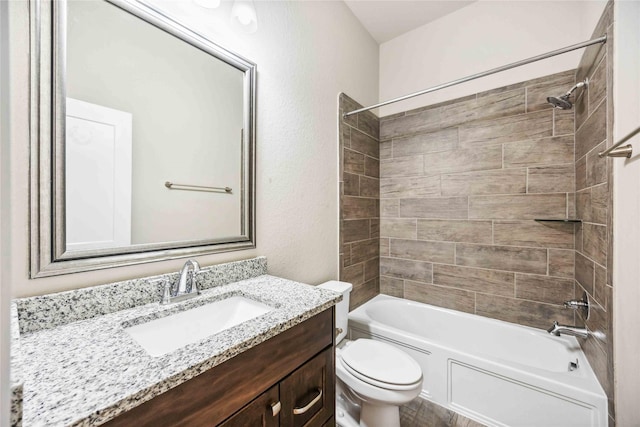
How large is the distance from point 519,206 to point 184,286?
7.15 ft

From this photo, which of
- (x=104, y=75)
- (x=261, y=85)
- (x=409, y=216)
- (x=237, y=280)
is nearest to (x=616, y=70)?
(x=409, y=216)

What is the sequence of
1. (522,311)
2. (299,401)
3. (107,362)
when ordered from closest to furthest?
(107,362), (299,401), (522,311)

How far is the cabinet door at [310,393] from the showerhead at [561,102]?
192 centimetres

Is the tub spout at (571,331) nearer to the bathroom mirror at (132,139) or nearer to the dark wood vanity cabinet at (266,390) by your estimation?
the dark wood vanity cabinet at (266,390)

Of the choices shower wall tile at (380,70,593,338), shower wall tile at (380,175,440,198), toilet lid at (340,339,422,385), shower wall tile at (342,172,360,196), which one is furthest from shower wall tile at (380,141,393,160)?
toilet lid at (340,339,422,385)

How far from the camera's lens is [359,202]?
2.25 m

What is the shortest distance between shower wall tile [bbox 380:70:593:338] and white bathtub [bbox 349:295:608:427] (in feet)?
0.48

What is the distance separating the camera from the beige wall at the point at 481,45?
179cm

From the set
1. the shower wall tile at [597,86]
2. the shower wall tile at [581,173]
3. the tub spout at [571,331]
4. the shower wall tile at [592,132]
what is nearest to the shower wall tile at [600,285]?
the tub spout at [571,331]

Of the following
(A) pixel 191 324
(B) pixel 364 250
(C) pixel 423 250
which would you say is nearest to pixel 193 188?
(A) pixel 191 324

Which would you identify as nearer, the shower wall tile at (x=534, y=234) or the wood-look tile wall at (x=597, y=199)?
the wood-look tile wall at (x=597, y=199)

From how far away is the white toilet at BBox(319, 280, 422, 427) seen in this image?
1284 millimetres

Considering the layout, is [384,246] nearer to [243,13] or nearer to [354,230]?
[354,230]

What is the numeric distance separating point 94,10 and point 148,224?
0.73 m
